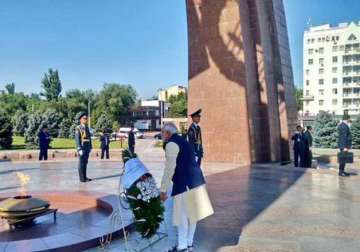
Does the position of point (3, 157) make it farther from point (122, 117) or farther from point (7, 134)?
point (122, 117)

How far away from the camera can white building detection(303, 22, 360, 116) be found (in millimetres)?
81500

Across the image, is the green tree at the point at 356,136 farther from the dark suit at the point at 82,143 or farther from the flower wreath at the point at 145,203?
the flower wreath at the point at 145,203

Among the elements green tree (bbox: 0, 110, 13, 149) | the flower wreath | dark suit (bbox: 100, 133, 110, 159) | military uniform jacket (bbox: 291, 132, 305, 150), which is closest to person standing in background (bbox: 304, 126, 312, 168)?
military uniform jacket (bbox: 291, 132, 305, 150)

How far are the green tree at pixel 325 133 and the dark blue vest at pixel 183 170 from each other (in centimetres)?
2430

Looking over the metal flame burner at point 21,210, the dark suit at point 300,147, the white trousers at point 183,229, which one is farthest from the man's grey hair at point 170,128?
the dark suit at point 300,147

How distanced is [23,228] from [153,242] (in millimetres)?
2100

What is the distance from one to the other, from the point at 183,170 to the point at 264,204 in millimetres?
3412

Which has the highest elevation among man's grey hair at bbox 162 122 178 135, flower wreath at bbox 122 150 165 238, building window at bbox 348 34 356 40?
building window at bbox 348 34 356 40

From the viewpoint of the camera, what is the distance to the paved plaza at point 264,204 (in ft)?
16.4

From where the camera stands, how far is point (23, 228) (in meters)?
5.64

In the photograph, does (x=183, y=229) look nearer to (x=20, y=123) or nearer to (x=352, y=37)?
(x=20, y=123)

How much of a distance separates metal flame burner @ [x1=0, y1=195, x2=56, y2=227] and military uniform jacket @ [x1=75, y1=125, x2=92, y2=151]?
3647 millimetres

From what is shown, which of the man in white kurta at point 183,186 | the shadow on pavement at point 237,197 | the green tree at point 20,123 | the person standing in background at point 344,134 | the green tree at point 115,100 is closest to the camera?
the man in white kurta at point 183,186

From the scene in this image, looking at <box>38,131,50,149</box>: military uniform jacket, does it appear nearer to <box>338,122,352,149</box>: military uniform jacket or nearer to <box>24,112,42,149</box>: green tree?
<box>338,122,352,149</box>: military uniform jacket
